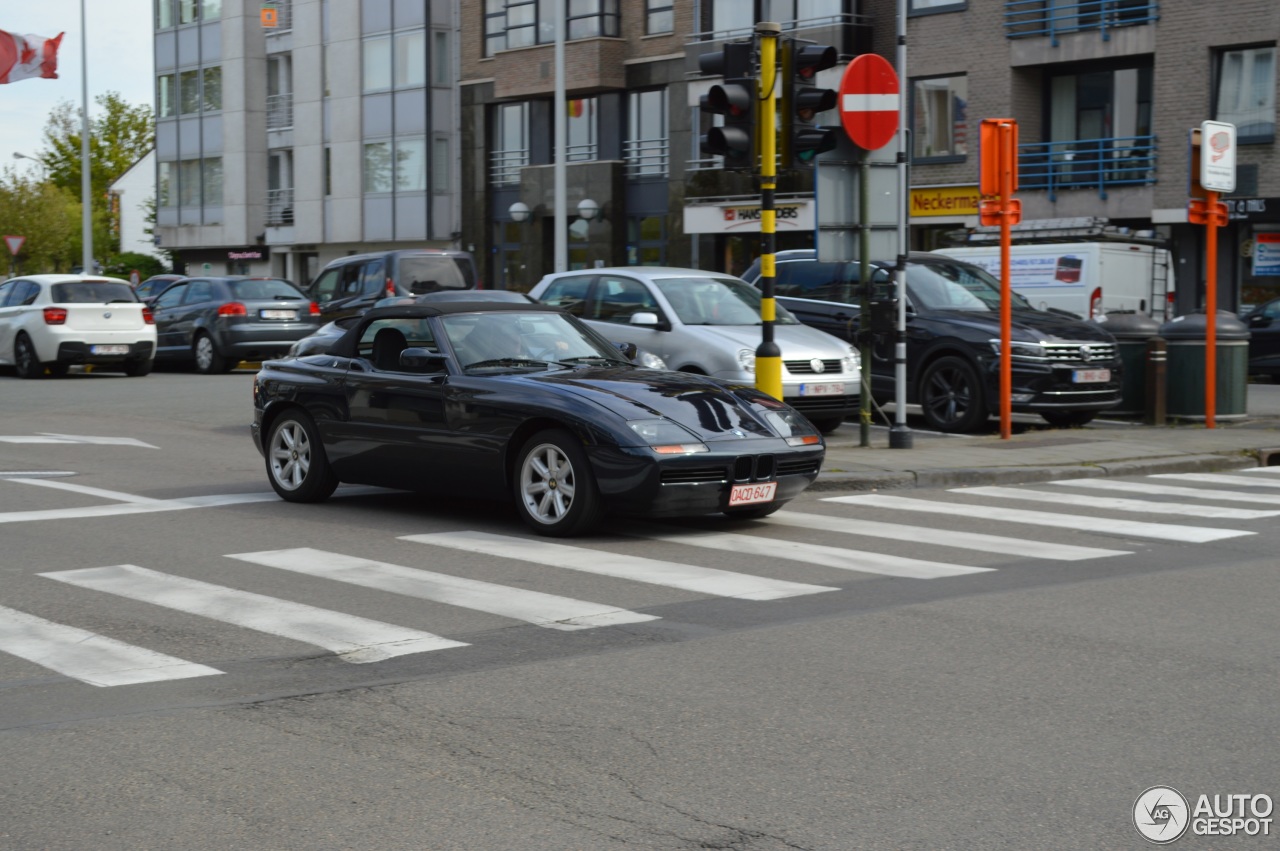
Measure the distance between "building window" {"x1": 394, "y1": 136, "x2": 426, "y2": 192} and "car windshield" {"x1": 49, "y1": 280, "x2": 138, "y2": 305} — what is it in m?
28.2

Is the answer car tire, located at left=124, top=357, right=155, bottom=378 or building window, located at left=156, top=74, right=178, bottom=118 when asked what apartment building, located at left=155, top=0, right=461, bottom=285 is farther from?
car tire, located at left=124, top=357, right=155, bottom=378

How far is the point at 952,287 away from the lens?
18.6 metres

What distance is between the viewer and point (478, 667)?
675cm

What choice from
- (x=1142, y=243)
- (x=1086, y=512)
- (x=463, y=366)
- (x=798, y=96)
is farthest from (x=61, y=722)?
(x=1142, y=243)

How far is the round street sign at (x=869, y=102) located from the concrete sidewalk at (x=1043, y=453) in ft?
9.22

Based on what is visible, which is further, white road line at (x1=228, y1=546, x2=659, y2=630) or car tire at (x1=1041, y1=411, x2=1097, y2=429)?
car tire at (x1=1041, y1=411, x2=1097, y2=429)

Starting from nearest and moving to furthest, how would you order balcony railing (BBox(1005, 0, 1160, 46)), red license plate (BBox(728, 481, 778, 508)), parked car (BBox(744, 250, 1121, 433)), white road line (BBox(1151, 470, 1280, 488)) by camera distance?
red license plate (BBox(728, 481, 778, 508)) → white road line (BBox(1151, 470, 1280, 488)) → parked car (BBox(744, 250, 1121, 433)) → balcony railing (BBox(1005, 0, 1160, 46))

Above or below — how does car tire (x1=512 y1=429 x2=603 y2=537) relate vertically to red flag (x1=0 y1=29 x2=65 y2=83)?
below

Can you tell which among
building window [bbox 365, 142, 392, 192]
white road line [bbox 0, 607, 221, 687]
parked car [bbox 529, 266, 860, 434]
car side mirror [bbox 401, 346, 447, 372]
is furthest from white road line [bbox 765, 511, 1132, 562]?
building window [bbox 365, 142, 392, 192]

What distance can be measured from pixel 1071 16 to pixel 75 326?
22470mm

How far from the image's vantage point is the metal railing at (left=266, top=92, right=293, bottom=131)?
62.0m

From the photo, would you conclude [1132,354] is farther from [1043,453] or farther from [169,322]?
[169,322]

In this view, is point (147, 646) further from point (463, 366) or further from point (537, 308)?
point (537, 308)

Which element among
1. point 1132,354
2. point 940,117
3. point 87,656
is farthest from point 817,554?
point 940,117
